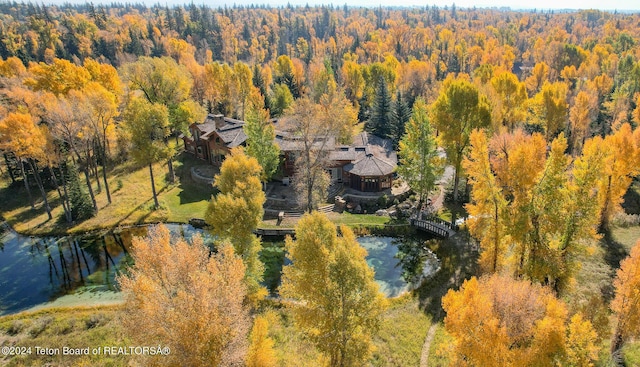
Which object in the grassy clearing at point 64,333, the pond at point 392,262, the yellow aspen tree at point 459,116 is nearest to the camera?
the grassy clearing at point 64,333

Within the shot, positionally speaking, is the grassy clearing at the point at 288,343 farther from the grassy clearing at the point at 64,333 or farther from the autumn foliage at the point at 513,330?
the grassy clearing at the point at 64,333

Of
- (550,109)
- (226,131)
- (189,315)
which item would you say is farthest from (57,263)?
(550,109)

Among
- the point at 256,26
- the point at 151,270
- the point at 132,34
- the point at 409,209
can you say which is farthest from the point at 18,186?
the point at 256,26

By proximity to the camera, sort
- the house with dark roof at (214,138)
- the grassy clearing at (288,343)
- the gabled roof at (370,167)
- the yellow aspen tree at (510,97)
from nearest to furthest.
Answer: the grassy clearing at (288,343) < the gabled roof at (370,167) < the house with dark roof at (214,138) < the yellow aspen tree at (510,97)

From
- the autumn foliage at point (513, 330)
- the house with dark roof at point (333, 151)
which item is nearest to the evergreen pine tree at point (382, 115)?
the house with dark roof at point (333, 151)

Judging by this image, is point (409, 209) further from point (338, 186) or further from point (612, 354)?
point (612, 354)

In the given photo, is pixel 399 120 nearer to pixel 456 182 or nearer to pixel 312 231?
pixel 456 182
